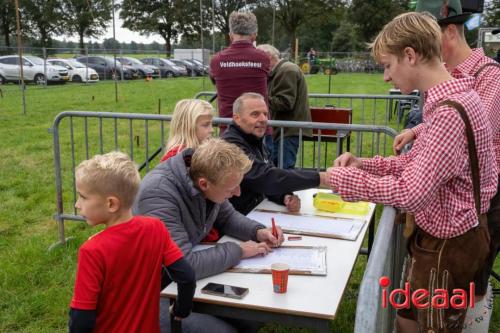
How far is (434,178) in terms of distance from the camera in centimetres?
176

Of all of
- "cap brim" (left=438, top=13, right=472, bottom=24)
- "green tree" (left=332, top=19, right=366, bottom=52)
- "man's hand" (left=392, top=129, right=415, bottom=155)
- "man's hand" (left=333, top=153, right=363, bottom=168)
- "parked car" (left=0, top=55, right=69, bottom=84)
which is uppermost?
"green tree" (left=332, top=19, right=366, bottom=52)

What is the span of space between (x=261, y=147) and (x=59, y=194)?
2255 mm

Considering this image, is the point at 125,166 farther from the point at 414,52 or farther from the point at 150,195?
the point at 414,52

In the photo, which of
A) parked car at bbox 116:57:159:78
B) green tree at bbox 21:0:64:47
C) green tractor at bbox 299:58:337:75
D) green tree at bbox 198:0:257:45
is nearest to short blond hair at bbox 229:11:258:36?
parked car at bbox 116:57:159:78

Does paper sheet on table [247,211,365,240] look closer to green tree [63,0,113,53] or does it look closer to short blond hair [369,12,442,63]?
short blond hair [369,12,442,63]

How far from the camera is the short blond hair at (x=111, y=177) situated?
1936 mm

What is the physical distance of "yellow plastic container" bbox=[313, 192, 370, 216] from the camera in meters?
3.17

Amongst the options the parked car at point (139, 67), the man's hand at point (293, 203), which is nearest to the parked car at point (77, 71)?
the parked car at point (139, 67)

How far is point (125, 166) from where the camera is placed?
2008 mm

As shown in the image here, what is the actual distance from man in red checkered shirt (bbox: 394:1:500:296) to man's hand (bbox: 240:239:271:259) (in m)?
0.90

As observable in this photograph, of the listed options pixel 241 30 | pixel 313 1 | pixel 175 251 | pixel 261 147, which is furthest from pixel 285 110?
pixel 313 1

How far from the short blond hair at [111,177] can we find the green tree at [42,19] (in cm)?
5015

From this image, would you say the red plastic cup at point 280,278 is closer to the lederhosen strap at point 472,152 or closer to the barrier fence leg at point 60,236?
the lederhosen strap at point 472,152

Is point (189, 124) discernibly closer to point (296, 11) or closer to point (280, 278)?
point (280, 278)
